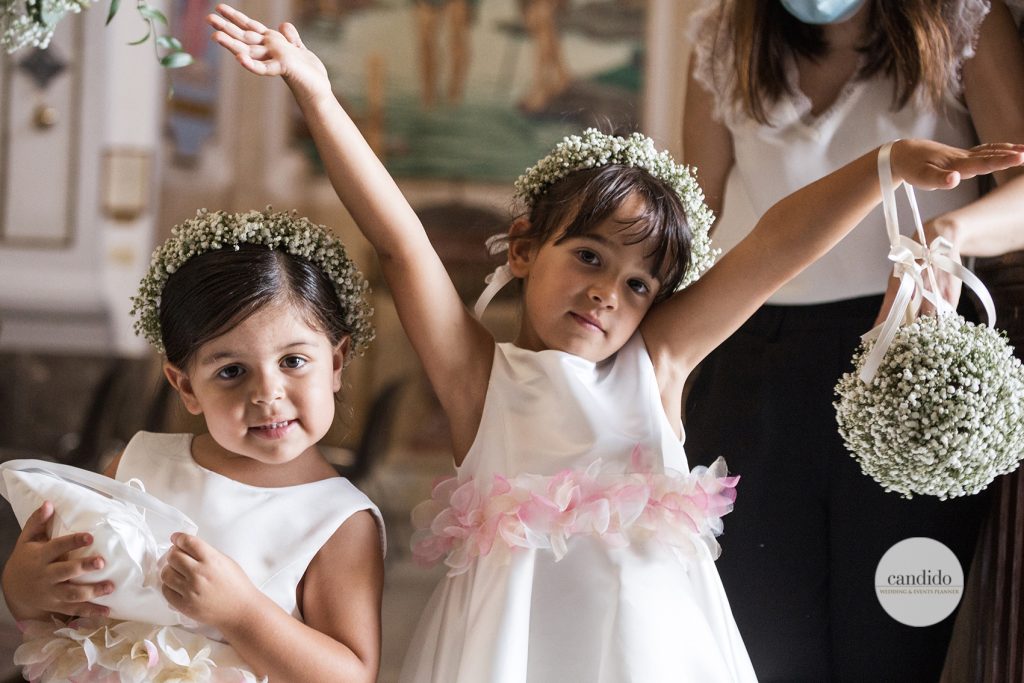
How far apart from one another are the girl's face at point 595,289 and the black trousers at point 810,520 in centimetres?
45

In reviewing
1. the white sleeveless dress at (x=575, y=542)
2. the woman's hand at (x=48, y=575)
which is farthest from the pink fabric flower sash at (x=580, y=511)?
the woman's hand at (x=48, y=575)

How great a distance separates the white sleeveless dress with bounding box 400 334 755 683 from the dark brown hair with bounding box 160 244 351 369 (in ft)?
1.07

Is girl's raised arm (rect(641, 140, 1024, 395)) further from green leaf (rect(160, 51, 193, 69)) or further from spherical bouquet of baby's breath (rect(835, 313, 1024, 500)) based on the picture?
green leaf (rect(160, 51, 193, 69))

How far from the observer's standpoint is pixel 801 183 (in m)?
2.14

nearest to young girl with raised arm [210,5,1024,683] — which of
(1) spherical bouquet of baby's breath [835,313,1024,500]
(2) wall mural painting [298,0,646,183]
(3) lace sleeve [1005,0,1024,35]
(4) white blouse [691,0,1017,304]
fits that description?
(1) spherical bouquet of baby's breath [835,313,1024,500]

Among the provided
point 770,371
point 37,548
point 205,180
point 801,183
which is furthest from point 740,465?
point 205,180

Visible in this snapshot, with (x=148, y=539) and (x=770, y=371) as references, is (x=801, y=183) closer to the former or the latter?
(x=770, y=371)

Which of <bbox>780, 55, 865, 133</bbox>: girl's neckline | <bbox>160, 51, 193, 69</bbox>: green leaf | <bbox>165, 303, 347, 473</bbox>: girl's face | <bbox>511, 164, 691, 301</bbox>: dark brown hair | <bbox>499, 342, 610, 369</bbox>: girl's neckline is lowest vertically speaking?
<bbox>165, 303, 347, 473</bbox>: girl's face

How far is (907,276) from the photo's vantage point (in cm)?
168

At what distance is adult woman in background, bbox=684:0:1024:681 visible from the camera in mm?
1974

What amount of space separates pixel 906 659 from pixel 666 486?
2.11ft

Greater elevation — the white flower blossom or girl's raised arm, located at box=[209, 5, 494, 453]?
the white flower blossom

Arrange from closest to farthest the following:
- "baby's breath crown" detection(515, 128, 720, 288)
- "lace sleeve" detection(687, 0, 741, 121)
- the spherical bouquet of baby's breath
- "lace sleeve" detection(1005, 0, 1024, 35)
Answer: the spherical bouquet of baby's breath, "baby's breath crown" detection(515, 128, 720, 288), "lace sleeve" detection(1005, 0, 1024, 35), "lace sleeve" detection(687, 0, 741, 121)

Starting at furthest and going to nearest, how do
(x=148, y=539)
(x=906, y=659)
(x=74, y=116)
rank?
(x=74, y=116) → (x=906, y=659) → (x=148, y=539)
